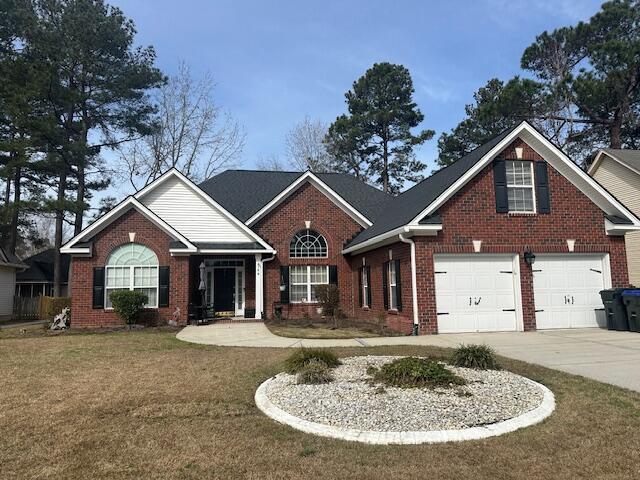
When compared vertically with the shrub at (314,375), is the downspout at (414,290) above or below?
above

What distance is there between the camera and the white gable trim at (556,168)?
1314cm

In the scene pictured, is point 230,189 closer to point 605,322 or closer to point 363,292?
point 363,292

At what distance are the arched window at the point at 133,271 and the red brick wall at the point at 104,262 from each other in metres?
0.22

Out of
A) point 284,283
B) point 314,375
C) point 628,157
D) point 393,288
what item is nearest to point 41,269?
point 284,283

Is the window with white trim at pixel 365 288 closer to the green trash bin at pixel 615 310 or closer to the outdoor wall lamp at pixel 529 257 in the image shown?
the outdoor wall lamp at pixel 529 257

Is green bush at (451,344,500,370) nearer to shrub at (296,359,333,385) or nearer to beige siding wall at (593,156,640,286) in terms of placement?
shrub at (296,359,333,385)

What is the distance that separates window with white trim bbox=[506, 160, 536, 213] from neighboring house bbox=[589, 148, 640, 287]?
895cm

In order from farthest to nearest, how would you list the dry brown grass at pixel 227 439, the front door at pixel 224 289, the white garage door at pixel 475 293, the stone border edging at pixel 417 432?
the front door at pixel 224 289 < the white garage door at pixel 475 293 < the stone border edging at pixel 417 432 < the dry brown grass at pixel 227 439

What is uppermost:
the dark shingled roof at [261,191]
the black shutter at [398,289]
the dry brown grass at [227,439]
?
the dark shingled roof at [261,191]

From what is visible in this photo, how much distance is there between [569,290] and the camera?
13.5 m

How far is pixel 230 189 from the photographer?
865 inches

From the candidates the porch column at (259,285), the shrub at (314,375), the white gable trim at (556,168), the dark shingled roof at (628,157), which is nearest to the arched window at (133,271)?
the porch column at (259,285)

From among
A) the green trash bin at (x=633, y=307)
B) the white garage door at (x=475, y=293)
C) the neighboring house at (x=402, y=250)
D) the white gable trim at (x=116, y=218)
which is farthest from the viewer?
the white gable trim at (x=116, y=218)

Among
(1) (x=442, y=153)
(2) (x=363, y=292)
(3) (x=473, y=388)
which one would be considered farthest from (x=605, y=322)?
(1) (x=442, y=153)
